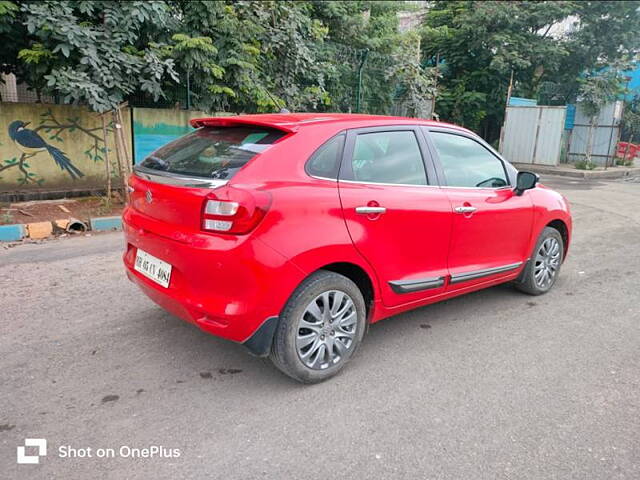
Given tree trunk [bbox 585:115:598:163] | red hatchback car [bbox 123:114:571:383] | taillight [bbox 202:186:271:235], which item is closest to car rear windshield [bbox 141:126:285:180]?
red hatchback car [bbox 123:114:571:383]

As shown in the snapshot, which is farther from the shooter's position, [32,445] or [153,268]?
[153,268]

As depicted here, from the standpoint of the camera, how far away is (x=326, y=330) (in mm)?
3145

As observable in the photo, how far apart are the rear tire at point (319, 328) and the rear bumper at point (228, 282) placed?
12 centimetres

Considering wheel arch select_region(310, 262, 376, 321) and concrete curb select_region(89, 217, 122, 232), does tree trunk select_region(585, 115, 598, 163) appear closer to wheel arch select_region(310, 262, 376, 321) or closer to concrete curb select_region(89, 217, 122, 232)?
concrete curb select_region(89, 217, 122, 232)

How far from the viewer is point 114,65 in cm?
757

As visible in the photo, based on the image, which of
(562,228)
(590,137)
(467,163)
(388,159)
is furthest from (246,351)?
(590,137)

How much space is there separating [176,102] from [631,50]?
647 inches

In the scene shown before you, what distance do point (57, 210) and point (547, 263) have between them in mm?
6829

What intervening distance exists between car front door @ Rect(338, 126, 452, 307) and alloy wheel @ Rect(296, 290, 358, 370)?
1.07 feet

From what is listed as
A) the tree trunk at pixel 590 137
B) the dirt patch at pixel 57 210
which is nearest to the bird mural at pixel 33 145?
the dirt patch at pixel 57 210

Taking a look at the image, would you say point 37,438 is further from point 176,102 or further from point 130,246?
point 176,102

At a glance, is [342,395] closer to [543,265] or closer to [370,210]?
[370,210]

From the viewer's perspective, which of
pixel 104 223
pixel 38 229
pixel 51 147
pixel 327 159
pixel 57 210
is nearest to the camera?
pixel 327 159

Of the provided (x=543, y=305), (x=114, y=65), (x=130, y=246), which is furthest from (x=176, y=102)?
(x=543, y=305)
